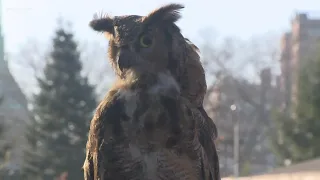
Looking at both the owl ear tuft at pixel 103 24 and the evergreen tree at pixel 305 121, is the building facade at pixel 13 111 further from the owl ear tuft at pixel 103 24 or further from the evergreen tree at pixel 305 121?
the owl ear tuft at pixel 103 24

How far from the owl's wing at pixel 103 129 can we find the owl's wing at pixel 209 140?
423mm

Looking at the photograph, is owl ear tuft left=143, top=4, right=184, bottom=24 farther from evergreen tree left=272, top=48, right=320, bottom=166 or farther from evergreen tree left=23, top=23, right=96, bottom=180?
evergreen tree left=272, top=48, right=320, bottom=166

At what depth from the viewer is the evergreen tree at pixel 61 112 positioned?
21406 millimetres

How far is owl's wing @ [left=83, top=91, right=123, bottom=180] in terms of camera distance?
10.3ft

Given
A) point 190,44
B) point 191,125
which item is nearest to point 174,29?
point 190,44

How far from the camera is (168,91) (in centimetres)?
315

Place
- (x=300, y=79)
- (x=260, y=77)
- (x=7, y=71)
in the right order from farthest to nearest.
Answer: (x=260, y=77) < (x=7, y=71) < (x=300, y=79)

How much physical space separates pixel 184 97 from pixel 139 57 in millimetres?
291

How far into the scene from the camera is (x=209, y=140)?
3531 millimetres

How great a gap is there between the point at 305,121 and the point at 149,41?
19.6 meters

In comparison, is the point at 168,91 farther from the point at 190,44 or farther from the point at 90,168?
the point at 90,168

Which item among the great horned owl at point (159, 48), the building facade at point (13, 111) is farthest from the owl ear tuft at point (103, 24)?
the building facade at point (13, 111)

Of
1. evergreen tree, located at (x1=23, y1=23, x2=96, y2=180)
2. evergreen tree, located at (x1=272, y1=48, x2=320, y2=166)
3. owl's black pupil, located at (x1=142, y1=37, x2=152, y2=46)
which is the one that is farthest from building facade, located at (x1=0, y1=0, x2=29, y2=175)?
owl's black pupil, located at (x1=142, y1=37, x2=152, y2=46)

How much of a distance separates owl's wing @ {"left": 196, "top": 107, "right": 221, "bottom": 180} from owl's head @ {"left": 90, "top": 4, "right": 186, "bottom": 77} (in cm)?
33
